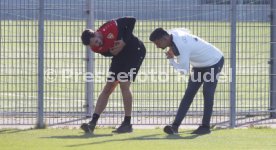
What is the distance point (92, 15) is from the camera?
1229cm

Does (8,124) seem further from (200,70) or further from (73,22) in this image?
(200,70)

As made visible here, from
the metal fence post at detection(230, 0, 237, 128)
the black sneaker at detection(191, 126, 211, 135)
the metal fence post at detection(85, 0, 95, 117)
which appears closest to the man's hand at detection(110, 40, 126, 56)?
the metal fence post at detection(85, 0, 95, 117)

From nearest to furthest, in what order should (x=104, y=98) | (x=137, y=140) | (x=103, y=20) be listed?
(x=137, y=140) < (x=104, y=98) < (x=103, y=20)

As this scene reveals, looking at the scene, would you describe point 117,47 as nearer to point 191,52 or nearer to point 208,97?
point 191,52

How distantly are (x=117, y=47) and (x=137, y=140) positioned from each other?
1296 mm

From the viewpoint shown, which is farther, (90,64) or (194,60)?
(90,64)

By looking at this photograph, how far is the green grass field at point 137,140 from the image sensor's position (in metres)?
9.76

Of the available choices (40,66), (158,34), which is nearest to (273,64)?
(158,34)

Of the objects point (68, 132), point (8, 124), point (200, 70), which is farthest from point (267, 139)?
point (8, 124)

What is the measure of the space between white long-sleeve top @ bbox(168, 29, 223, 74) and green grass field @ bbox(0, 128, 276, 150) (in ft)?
2.96

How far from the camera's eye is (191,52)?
35.3 ft

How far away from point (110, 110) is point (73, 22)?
143 cm

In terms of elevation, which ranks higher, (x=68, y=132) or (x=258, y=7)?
(x=258, y=7)

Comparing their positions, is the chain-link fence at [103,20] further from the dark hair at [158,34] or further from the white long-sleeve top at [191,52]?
the dark hair at [158,34]
